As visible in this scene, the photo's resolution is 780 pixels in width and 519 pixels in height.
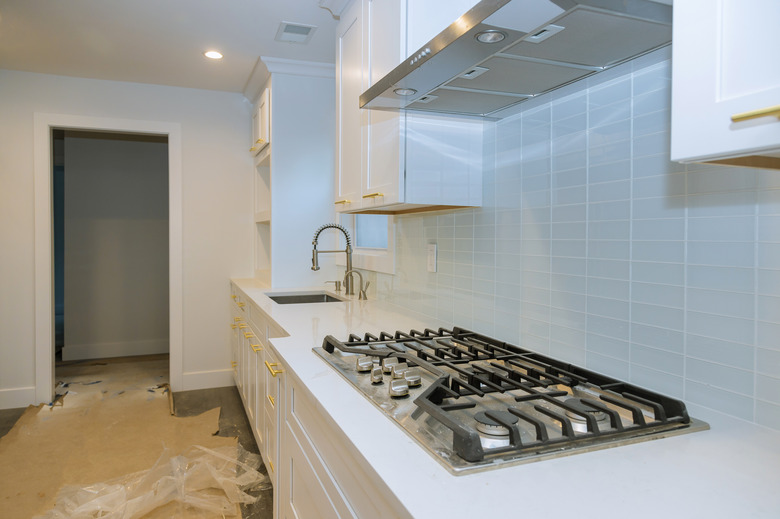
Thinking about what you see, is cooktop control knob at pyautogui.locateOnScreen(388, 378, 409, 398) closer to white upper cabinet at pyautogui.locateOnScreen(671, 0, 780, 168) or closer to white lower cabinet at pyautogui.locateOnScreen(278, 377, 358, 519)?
white lower cabinet at pyautogui.locateOnScreen(278, 377, 358, 519)

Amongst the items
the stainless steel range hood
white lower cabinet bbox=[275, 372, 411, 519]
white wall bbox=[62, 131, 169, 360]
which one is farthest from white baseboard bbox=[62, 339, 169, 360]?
the stainless steel range hood

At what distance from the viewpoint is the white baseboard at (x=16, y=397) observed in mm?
3621

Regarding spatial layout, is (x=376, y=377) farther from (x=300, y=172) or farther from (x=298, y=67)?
(x=298, y=67)

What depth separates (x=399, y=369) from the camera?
1285 millimetres

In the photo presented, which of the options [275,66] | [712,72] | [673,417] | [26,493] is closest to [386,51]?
[712,72]

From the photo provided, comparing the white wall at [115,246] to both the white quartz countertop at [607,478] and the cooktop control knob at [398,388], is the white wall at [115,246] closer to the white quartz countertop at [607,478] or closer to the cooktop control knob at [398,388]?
the cooktop control knob at [398,388]

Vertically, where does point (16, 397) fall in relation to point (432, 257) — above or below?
below

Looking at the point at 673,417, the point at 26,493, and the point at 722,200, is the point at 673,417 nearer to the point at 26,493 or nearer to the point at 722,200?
the point at 722,200

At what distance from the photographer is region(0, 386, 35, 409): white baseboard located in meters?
3.62

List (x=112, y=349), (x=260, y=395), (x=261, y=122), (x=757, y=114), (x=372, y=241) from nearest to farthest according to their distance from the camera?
(x=757, y=114)
(x=260, y=395)
(x=372, y=241)
(x=261, y=122)
(x=112, y=349)

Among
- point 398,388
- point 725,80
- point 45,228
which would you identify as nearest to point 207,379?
point 45,228

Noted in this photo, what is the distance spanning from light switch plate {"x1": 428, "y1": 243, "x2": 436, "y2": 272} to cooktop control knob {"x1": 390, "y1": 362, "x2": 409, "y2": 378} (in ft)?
2.70

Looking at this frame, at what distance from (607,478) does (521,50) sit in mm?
909

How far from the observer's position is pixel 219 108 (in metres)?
4.13
